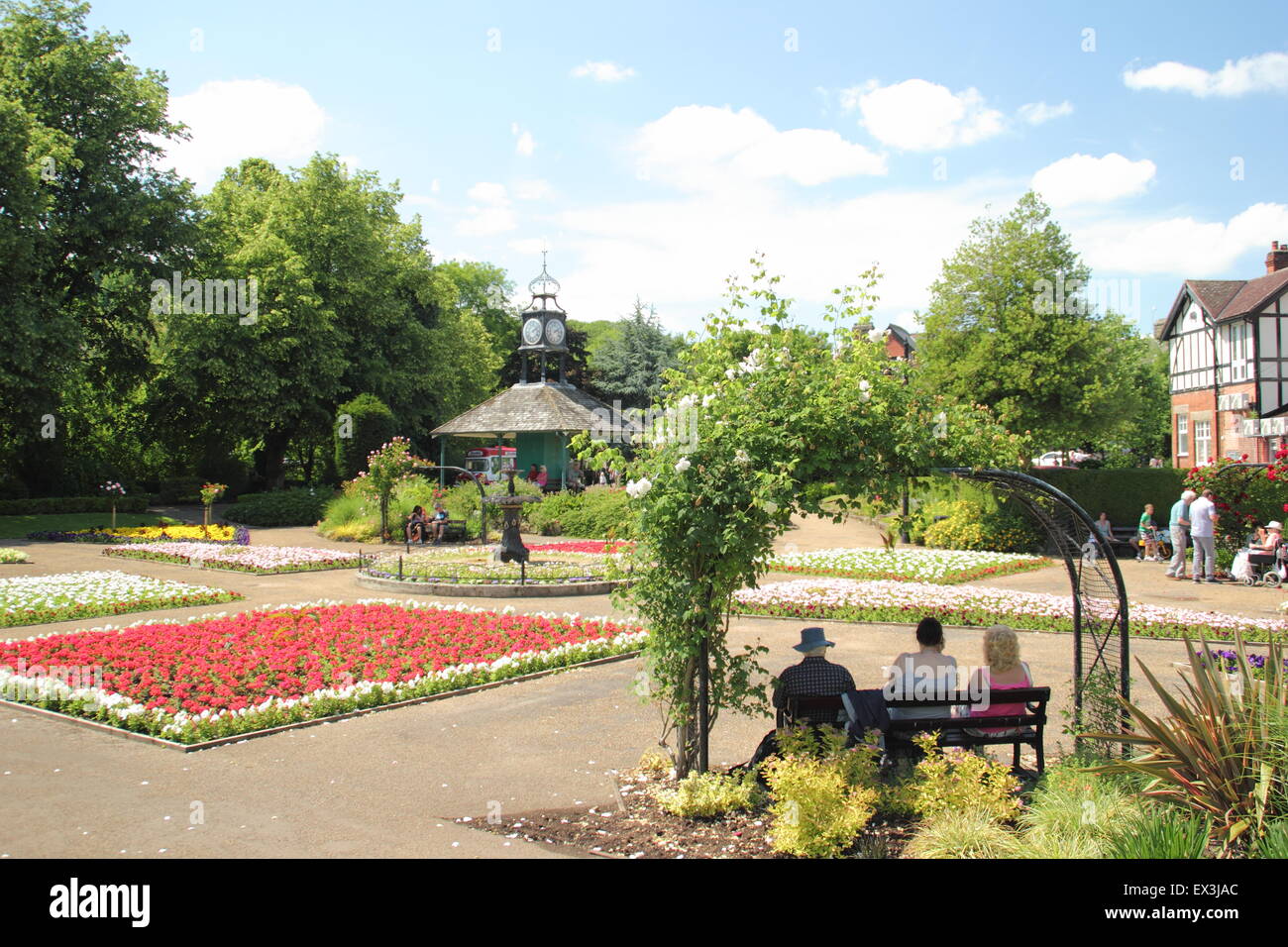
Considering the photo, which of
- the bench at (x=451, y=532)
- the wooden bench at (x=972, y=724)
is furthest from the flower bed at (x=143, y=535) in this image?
the wooden bench at (x=972, y=724)

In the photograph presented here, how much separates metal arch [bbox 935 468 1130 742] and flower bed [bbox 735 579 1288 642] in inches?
227

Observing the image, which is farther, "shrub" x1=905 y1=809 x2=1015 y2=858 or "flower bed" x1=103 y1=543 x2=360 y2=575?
"flower bed" x1=103 y1=543 x2=360 y2=575

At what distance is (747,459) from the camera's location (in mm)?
6055

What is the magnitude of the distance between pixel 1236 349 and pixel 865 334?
35732 millimetres

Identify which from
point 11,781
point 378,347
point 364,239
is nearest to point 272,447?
point 378,347

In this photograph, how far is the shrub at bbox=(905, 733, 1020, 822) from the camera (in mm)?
5746

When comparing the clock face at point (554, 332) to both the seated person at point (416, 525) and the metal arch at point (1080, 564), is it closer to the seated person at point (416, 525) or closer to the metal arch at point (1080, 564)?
the seated person at point (416, 525)

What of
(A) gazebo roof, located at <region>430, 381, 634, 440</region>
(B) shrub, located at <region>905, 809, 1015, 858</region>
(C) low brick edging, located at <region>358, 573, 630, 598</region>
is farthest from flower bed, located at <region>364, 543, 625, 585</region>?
(A) gazebo roof, located at <region>430, 381, 634, 440</region>

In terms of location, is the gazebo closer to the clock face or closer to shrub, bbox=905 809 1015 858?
the clock face

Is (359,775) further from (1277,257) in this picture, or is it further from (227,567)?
(1277,257)

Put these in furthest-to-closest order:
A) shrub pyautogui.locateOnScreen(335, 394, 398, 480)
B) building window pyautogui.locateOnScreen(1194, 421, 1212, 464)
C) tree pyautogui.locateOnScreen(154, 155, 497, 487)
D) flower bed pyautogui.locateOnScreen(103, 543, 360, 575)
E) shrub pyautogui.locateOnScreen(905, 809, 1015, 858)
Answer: building window pyautogui.locateOnScreen(1194, 421, 1212, 464) < tree pyautogui.locateOnScreen(154, 155, 497, 487) < shrub pyautogui.locateOnScreen(335, 394, 398, 480) < flower bed pyautogui.locateOnScreen(103, 543, 360, 575) < shrub pyautogui.locateOnScreen(905, 809, 1015, 858)

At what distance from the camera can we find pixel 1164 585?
18.2 metres

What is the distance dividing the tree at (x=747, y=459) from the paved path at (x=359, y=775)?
125cm
